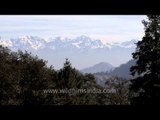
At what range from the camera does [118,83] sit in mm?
91375

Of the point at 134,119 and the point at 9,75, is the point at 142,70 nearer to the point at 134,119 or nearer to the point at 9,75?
the point at 9,75

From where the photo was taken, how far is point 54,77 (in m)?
57.1

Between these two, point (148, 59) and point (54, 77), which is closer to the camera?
point (148, 59)

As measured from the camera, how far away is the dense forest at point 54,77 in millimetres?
43263

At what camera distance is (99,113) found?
9.41ft

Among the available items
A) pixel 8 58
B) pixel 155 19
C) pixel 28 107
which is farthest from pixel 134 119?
pixel 8 58

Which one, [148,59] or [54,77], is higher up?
[148,59]

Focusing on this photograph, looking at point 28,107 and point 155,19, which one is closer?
point 28,107

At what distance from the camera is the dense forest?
4326cm
